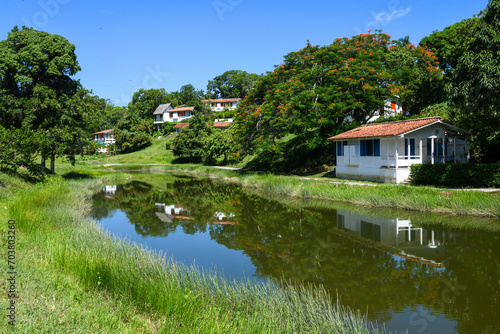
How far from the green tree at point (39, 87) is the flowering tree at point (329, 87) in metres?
16.7

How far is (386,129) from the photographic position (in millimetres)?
27781

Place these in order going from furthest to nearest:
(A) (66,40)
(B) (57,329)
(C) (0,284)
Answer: (A) (66,40) → (C) (0,284) → (B) (57,329)

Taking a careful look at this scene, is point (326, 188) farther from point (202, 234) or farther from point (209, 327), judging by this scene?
point (209, 327)

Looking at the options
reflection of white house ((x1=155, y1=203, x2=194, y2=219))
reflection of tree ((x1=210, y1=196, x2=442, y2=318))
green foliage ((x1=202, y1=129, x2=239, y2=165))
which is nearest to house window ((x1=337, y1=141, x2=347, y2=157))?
reflection of tree ((x1=210, y1=196, x2=442, y2=318))

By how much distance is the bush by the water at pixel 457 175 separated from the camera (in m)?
20.4

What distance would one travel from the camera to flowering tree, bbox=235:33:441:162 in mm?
31172

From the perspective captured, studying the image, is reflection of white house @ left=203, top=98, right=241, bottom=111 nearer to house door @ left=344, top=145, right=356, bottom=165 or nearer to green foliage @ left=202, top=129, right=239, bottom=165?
green foliage @ left=202, top=129, right=239, bottom=165

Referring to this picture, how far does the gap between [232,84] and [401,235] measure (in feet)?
337

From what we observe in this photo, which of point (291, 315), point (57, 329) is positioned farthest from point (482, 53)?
point (57, 329)

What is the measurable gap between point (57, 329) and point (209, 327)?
7.17 feet

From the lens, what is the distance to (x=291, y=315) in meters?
6.62

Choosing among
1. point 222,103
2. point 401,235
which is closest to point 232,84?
point 222,103

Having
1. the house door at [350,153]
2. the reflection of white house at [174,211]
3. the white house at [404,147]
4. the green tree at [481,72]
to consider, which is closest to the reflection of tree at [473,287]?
the green tree at [481,72]

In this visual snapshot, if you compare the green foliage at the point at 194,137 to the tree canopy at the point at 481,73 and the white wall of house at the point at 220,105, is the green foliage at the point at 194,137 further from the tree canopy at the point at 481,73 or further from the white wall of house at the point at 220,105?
the tree canopy at the point at 481,73
